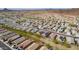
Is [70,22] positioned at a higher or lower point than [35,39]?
higher
